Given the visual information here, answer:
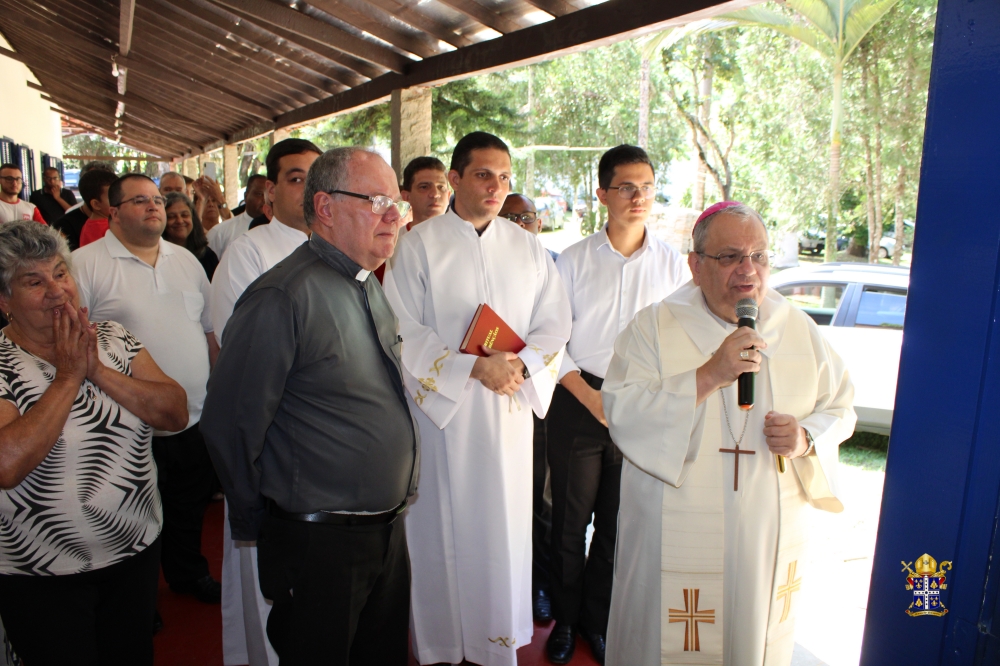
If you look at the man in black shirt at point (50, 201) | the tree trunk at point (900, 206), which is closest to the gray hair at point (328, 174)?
the man in black shirt at point (50, 201)

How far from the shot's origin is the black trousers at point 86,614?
2064 mm

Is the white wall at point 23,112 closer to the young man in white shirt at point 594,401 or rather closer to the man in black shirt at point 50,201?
the man in black shirt at point 50,201

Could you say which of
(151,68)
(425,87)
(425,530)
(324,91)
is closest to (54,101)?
(151,68)

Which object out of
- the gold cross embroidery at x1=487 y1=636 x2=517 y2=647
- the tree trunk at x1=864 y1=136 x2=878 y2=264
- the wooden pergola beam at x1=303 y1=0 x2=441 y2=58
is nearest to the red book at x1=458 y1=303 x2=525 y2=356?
the gold cross embroidery at x1=487 y1=636 x2=517 y2=647

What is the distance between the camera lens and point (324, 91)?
812 cm

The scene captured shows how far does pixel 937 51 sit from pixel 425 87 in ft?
15.7

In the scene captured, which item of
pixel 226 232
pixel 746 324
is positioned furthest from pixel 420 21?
pixel 746 324

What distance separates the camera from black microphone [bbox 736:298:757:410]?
2.03 meters

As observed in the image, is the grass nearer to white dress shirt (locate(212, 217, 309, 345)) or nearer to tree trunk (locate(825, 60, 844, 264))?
white dress shirt (locate(212, 217, 309, 345))

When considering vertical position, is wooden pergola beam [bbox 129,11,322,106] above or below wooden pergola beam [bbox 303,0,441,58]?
above

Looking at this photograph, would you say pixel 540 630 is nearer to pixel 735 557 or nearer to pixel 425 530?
pixel 425 530

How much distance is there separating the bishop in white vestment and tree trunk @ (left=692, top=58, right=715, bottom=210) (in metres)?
18.5

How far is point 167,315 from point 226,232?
6.17ft

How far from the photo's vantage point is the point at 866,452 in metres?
7.07
